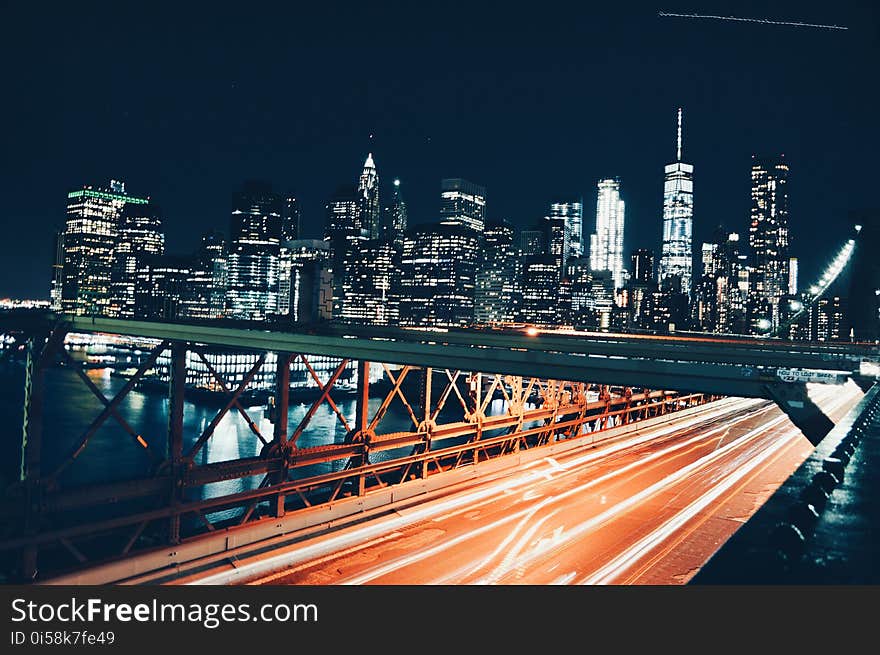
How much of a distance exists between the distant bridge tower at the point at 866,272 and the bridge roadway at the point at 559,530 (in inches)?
652

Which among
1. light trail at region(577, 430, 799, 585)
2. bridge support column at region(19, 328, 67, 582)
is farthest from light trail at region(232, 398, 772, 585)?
bridge support column at region(19, 328, 67, 582)

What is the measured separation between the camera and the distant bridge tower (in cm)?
4078

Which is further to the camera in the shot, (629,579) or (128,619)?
(629,579)

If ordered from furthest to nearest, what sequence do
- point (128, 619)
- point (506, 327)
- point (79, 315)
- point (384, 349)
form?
point (506, 327)
point (79, 315)
point (384, 349)
point (128, 619)

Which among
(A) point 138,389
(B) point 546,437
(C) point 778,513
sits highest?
(C) point 778,513

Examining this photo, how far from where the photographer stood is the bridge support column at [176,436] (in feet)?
67.5

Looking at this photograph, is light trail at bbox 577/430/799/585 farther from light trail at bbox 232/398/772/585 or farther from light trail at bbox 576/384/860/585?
light trail at bbox 232/398/772/585

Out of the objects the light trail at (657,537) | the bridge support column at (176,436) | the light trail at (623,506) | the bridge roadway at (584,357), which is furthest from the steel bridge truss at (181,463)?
the light trail at (657,537)

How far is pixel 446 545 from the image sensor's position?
680 inches

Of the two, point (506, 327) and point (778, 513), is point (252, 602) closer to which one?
point (778, 513)

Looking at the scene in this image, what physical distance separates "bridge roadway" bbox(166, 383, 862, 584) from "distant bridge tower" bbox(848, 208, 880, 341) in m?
16.6

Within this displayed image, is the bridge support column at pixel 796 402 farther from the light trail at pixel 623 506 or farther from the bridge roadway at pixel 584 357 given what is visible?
the light trail at pixel 623 506

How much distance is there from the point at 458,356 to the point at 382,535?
17.0 feet

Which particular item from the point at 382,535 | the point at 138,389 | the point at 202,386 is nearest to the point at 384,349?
the point at 382,535
